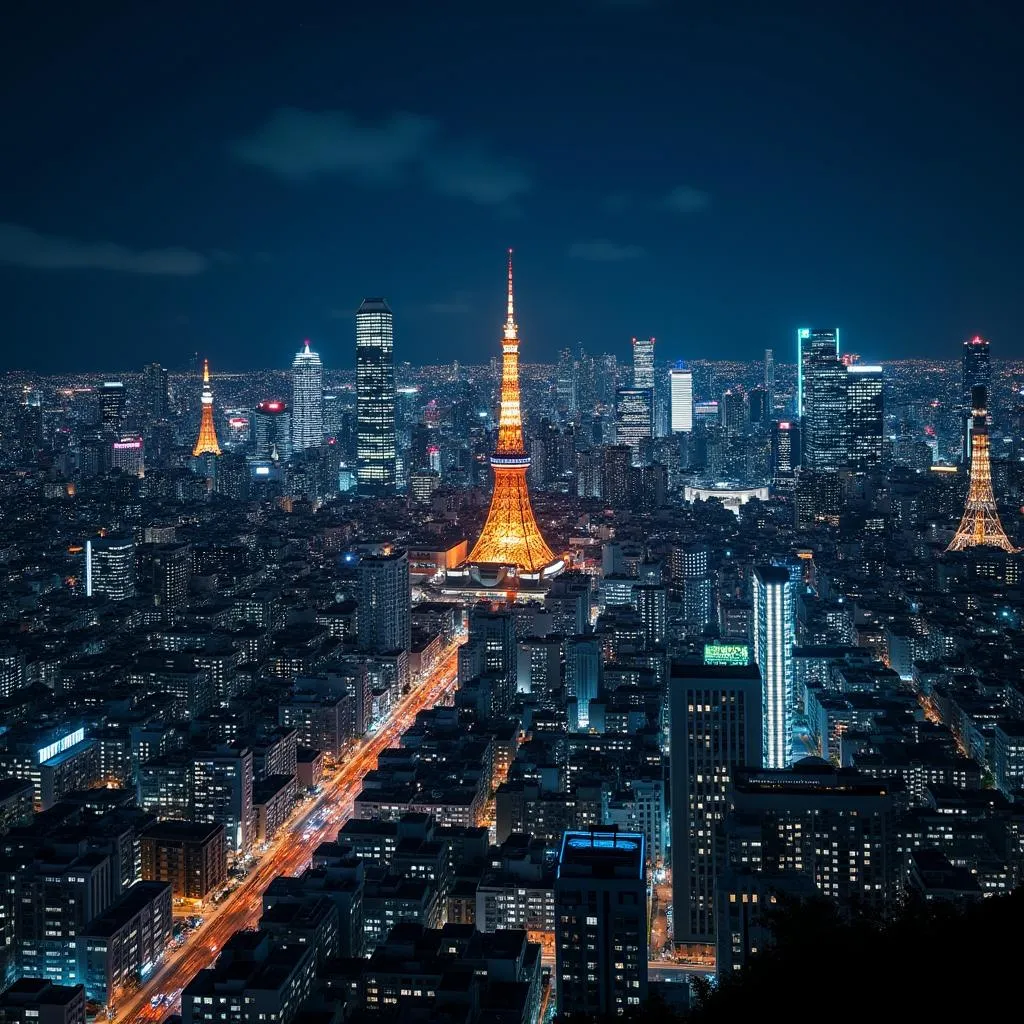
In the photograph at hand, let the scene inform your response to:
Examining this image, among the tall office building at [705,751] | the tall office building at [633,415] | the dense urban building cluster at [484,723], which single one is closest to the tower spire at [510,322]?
the dense urban building cluster at [484,723]

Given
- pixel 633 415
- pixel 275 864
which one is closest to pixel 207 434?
pixel 633 415

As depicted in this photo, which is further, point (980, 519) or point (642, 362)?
point (642, 362)

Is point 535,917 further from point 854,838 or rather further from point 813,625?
point 813,625

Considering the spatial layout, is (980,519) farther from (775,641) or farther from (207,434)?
(207,434)

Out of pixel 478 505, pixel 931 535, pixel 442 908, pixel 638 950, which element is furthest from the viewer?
pixel 478 505

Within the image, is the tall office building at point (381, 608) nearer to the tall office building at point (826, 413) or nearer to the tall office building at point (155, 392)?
the tall office building at point (826, 413)

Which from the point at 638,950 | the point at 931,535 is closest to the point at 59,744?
the point at 638,950
